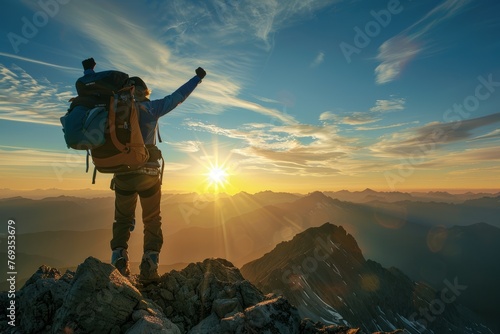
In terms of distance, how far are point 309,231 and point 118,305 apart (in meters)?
140

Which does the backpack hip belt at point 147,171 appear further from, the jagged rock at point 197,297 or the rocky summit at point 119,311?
the jagged rock at point 197,297

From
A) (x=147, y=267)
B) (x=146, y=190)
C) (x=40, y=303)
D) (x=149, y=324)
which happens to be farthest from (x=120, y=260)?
(x=149, y=324)

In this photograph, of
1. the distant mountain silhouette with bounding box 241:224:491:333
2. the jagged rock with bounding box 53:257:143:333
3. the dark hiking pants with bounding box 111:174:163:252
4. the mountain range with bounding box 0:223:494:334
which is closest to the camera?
the jagged rock with bounding box 53:257:143:333

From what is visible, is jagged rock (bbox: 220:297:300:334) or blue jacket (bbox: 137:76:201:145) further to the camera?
blue jacket (bbox: 137:76:201:145)

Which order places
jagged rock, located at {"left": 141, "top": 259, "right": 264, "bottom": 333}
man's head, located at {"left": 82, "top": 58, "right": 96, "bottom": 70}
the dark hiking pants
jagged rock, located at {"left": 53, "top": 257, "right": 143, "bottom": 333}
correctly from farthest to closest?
the dark hiking pants, man's head, located at {"left": 82, "top": 58, "right": 96, "bottom": 70}, jagged rock, located at {"left": 141, "top": 259, "right": 264, "bottom": 333}, jagged rock, located at {"left": 53, "top": 257, "right": 143, "bottom": 333}

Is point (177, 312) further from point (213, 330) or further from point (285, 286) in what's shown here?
point (285, 286)

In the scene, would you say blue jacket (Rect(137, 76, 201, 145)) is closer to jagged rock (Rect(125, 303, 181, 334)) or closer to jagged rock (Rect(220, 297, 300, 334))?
jagged rock (Rect(125, 303, 181, 334))

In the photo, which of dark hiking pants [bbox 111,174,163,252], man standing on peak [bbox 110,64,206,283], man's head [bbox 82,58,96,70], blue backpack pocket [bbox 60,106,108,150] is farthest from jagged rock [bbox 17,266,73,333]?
man's head [bbox 82,58,96,70]

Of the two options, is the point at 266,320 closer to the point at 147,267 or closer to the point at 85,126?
the point at 147,267

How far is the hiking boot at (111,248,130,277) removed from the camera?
25.1 ft

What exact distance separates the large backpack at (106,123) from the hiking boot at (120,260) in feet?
8.59

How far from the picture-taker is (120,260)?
7.70 m

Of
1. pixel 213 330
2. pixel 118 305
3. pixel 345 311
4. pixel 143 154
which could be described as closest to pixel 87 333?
pixel 118 305

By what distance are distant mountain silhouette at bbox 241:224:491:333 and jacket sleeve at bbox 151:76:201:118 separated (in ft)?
281
